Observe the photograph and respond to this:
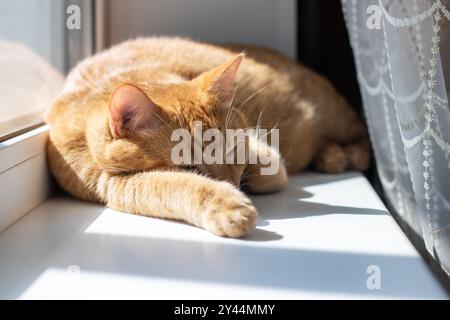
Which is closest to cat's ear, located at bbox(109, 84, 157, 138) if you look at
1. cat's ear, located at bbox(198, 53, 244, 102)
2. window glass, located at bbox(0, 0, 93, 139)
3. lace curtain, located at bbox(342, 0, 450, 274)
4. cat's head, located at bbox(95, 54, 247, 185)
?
cat's head, located at bbox(95, 54, 247, 185)

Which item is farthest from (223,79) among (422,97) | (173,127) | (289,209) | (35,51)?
(35,51)

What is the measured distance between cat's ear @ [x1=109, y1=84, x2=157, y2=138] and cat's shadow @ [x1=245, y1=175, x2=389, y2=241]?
1.09 ft

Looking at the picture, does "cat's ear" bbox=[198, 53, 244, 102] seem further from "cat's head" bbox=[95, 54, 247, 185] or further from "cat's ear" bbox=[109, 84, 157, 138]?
"cat's ear" bbox=[109, 84, 157, 138]

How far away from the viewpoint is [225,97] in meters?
1.37

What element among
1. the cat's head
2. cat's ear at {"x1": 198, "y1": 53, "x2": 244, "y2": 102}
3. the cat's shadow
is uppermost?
cat's ear at {"x1": 198, "y1": 53, "x2": 244, "y2": 102}

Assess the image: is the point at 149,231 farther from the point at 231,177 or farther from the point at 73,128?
the point at 73,128

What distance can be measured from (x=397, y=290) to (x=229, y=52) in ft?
3.48

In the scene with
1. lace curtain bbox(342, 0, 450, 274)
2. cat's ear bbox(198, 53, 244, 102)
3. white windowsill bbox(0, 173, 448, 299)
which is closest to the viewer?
white windowsill bbox(0, 173, 448, 299)

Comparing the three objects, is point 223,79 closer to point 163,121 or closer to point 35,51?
point 163,121

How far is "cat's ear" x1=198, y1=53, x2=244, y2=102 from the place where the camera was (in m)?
1.29

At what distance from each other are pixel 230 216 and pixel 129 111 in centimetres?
32

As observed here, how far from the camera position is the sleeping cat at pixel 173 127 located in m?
1.17

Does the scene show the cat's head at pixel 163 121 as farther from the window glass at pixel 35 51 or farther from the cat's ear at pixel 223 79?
the window glass at pixel 35 51

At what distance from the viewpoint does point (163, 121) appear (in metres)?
1.25
